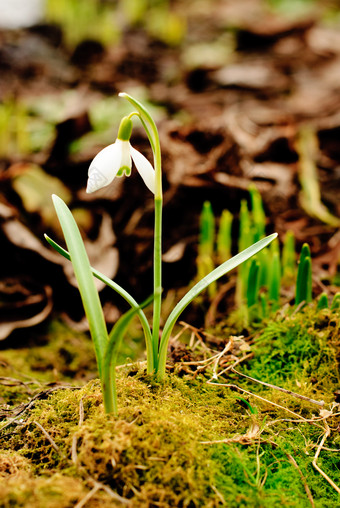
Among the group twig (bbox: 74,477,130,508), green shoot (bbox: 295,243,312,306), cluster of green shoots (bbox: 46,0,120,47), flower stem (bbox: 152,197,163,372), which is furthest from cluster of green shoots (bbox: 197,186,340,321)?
cluster of green shoots (bbox: 46,0,120,47)

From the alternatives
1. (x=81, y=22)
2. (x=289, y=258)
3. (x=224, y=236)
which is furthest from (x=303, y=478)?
(x=81, y=22)

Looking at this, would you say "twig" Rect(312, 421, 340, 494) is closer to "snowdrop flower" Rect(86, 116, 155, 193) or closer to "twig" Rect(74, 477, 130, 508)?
"twig" Rect(74, 477, 130, 508)

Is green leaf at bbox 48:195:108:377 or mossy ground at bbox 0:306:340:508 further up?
green leaf at bbox 48:195:108:377

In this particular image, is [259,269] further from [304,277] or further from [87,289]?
Answer: [87,289]

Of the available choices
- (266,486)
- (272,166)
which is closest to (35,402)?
(266,486)

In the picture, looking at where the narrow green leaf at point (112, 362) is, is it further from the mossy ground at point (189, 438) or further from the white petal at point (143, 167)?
the white petal at point (143, 167)

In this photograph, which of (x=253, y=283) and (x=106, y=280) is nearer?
(x=106, y=280)

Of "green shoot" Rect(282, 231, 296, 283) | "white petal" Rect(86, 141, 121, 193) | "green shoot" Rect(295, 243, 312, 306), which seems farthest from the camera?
"green shoot" Rect(282, 231, 296, 283)
